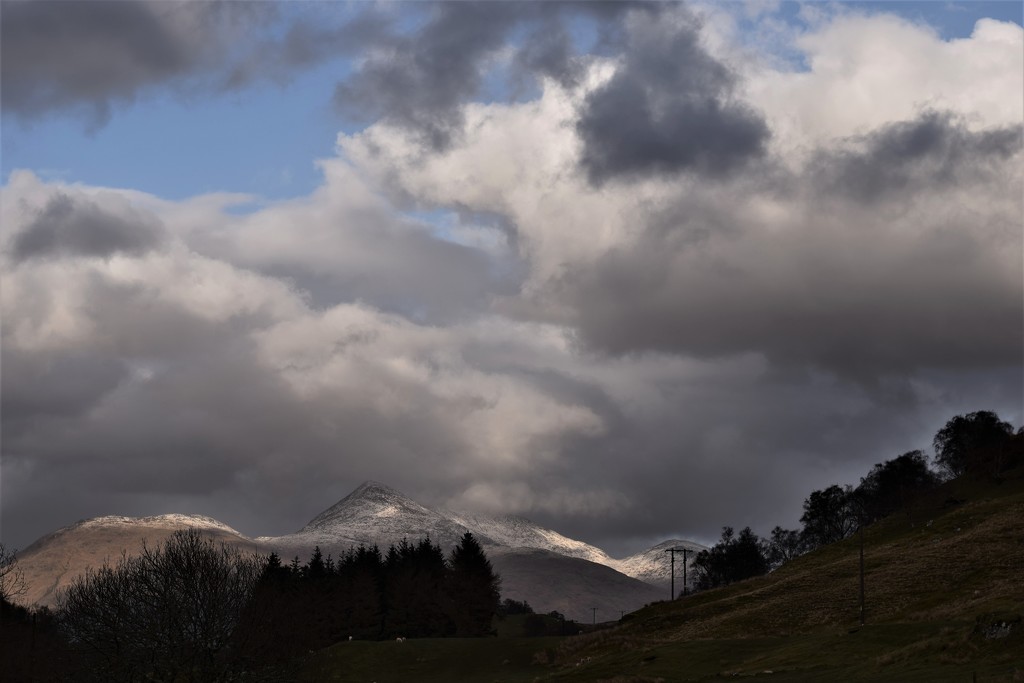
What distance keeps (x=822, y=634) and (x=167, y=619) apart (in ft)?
187

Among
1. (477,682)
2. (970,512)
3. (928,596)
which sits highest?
(970,512)

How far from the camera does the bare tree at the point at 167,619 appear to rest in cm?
8200

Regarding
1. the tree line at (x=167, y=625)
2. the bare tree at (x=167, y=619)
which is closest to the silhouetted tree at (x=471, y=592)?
the tree line at (x=167, y=625)

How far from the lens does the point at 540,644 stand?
14225 centimetres

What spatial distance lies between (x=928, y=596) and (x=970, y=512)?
6342cm

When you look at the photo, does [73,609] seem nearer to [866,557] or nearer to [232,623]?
[232,623]

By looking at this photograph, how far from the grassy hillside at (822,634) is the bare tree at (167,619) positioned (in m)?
31.1

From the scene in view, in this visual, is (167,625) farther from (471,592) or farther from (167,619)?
(471,592)

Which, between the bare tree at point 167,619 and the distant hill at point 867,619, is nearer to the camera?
the distant hill at point 867,619

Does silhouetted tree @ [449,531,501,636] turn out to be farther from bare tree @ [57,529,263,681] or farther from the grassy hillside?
bare tree @ [57,529,263,681]

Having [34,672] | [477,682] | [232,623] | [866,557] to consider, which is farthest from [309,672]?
[866,557]

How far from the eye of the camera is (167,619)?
8394 cm

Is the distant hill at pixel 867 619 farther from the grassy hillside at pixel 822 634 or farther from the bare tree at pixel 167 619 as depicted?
the bare tree at pixel 167 619

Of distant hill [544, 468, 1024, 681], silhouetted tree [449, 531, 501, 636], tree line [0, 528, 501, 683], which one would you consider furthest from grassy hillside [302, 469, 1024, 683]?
silhouetted tree [449, 531, 501, 636]
